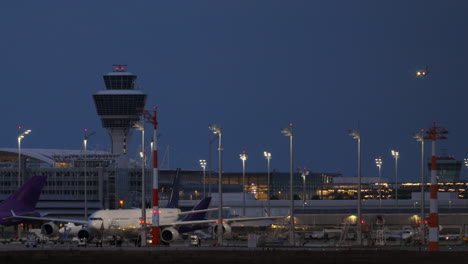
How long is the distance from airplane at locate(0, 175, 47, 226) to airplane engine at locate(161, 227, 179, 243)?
1808 cm

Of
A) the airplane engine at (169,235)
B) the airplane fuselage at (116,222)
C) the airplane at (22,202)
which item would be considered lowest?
the airplane engine at (169,235)

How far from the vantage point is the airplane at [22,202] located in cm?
11319

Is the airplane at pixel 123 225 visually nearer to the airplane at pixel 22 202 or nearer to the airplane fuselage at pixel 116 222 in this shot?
the airplane fuselage at pixel 116 222

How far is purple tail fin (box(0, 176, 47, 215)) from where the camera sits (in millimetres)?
114875

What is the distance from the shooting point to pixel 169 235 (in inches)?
4126

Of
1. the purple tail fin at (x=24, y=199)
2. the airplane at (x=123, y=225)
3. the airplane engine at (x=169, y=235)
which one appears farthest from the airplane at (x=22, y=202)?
the airplane engine at (x=169, y=235)
